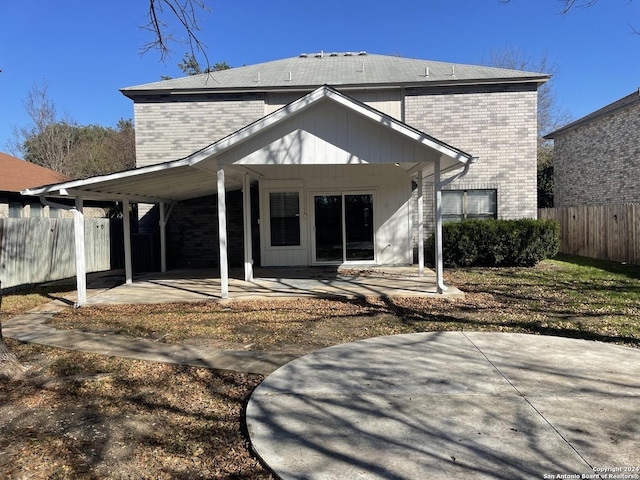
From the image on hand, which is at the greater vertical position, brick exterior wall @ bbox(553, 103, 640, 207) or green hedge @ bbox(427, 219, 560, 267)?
brick exterior wall @ bbox(553, 103, 640, 207)

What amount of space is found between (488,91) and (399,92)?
9.13ft

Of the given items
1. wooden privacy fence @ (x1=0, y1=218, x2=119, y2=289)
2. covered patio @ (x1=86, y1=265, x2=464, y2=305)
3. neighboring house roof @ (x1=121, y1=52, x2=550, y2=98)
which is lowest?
covered patio @ (x1=86, y1=265, x2=464, y2=305)

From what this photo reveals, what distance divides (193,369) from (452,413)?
2.87m

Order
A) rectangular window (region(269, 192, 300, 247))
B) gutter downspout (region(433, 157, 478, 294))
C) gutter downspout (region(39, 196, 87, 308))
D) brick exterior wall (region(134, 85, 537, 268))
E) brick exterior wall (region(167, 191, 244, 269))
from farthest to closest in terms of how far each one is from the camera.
Answer: 1. brick exterior wall (region(167, 191, 244, 269))
2. brick exterior wall (region(134, 85, 537, 268))
3. rectangular window (region(269, 192, 300, 247))
4. gutter downspout (region(39, 196, 87, 308))
5. gutter downspout (region(433, 157, 478, 294))

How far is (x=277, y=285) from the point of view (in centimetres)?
1073

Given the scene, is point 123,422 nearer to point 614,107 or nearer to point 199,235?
point 199,235

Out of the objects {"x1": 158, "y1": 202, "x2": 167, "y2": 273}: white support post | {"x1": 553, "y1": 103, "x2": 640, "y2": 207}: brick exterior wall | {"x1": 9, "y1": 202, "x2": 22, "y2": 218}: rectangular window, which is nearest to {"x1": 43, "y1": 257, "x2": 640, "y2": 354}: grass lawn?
{"x1": 158, "y1": 202, "x2": 167, "y2": 273}: white support post

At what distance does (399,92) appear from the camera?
1455 cm

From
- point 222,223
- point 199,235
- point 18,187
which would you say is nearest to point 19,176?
point 18,187

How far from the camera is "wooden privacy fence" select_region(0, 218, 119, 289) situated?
1167cm

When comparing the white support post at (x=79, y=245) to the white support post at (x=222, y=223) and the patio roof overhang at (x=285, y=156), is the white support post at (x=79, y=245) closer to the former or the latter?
the patio roof overhang at (x=285, y=156)

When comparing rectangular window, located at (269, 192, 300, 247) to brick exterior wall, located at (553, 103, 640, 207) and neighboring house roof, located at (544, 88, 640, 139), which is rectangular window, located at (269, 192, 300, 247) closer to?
brick exterior wall, located at (553, 103, 640, 207)

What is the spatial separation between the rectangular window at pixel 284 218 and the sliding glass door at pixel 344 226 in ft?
2.00

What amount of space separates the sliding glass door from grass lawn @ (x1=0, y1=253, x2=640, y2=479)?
351 centimetres
